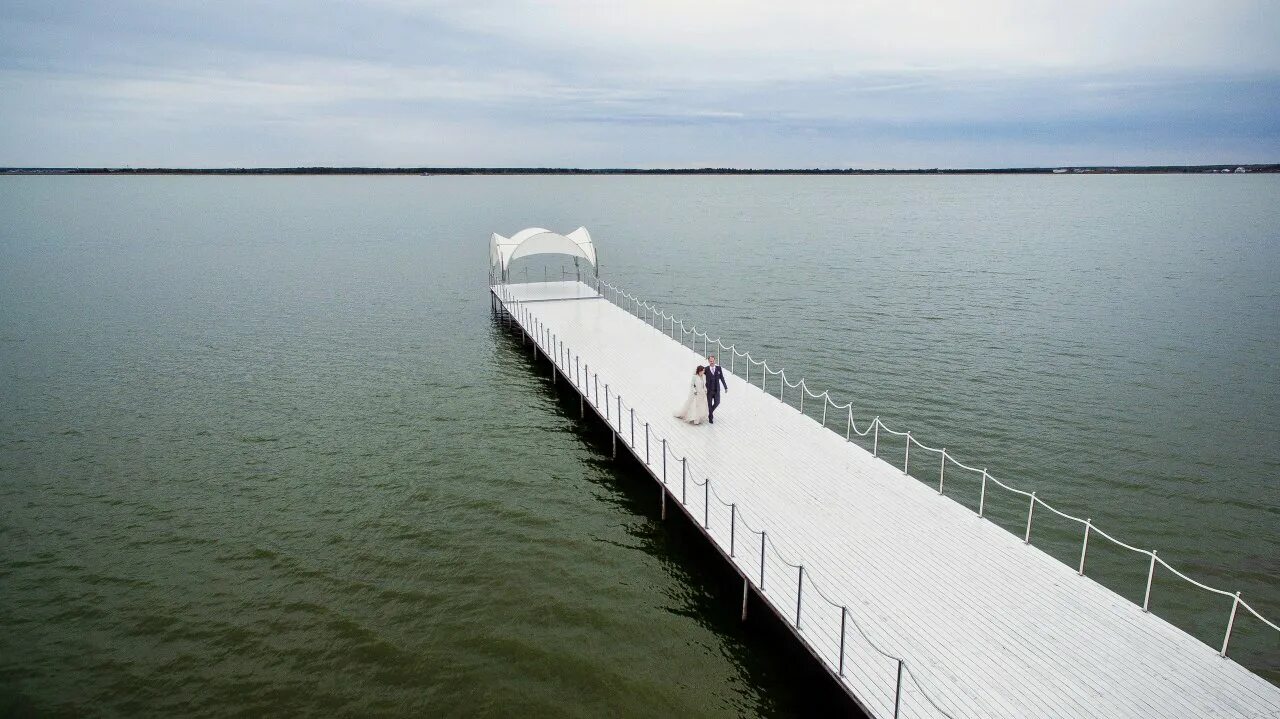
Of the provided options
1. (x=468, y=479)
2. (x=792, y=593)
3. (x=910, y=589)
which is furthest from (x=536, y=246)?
(x=910, y=589)

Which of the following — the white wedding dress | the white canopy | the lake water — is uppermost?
the white canopy

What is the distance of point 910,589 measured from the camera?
36.3ft

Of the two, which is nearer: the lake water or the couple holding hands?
the lake water

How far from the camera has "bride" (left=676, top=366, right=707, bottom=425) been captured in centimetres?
1788

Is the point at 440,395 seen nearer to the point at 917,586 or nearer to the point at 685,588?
the point at 685,588

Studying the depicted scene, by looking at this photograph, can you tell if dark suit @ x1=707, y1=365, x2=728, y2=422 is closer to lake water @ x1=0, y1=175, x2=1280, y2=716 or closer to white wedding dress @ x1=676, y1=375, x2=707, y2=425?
white wedding dress @ x1=676, y1=375, x2=707, y2=425

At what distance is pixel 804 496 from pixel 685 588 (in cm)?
297

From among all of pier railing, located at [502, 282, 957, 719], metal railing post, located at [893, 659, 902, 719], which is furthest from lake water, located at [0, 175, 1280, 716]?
metal railing post, located at [893, 659, 902, 719]

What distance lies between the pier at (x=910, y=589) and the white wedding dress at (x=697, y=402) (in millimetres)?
266

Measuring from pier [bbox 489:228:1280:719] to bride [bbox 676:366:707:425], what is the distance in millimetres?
285

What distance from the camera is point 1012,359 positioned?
26.5m

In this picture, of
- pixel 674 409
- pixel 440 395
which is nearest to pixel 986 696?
pixel 674 409

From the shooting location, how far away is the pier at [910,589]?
348 inches

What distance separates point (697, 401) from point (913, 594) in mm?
7932
